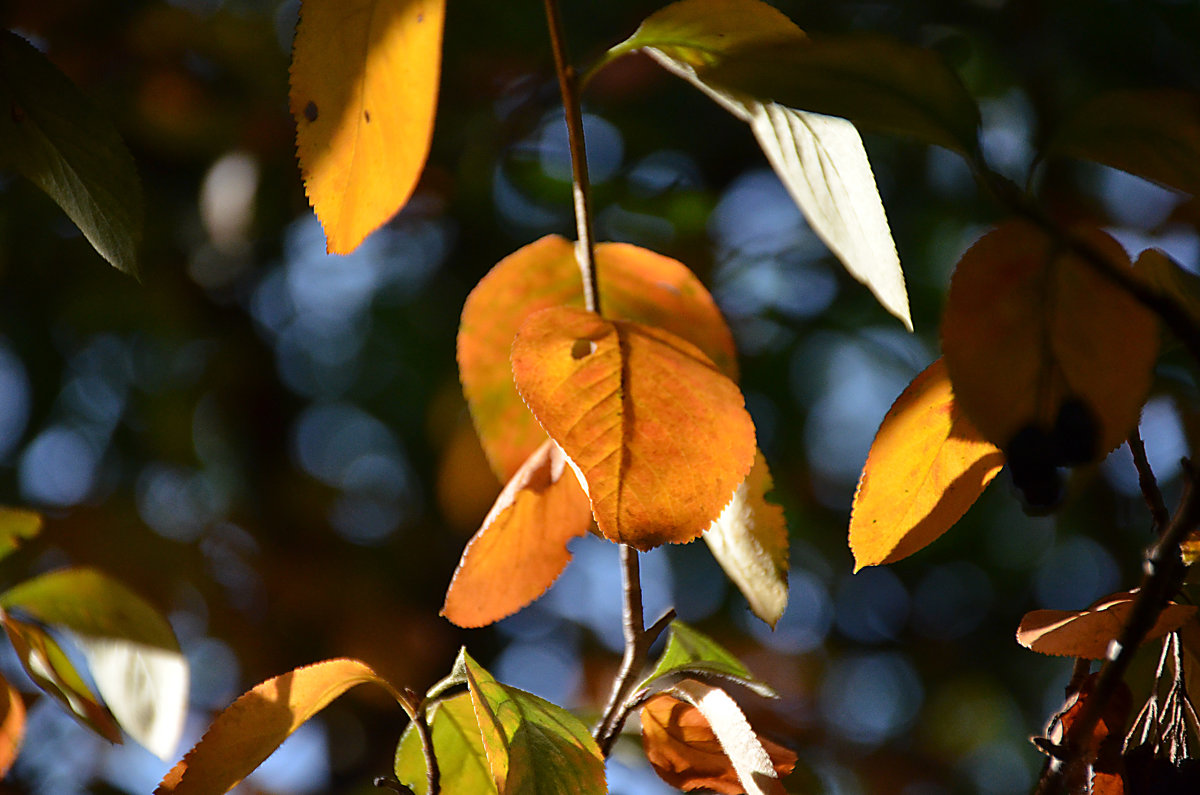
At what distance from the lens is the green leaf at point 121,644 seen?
0.56m

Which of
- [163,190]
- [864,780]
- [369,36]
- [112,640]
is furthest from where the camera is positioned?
[864,780]

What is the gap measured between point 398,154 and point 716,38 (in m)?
0.14

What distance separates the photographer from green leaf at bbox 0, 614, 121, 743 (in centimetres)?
50

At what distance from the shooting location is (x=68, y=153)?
40 centimetres

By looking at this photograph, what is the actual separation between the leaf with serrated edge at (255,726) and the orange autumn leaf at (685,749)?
13cm

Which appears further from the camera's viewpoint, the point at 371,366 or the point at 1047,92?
the point at 371,366

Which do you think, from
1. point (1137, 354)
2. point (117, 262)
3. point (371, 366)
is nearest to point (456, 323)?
point (371, 366)

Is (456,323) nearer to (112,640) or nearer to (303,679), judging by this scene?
(112,640)

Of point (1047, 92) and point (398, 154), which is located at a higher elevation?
point (398, 154)

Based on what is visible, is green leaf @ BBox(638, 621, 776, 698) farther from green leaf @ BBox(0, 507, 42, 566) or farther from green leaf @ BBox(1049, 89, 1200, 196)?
green leaf @ BBox(0, 507, 42, 566)

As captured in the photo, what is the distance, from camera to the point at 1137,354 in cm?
26

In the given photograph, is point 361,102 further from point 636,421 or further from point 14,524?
point 14,524

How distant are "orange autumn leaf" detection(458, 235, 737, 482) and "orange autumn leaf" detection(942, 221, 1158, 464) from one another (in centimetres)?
24

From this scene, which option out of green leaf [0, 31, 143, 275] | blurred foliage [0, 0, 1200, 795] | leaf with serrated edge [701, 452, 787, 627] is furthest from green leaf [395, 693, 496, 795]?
blurred foliage [0, 0, 1200, 795]
